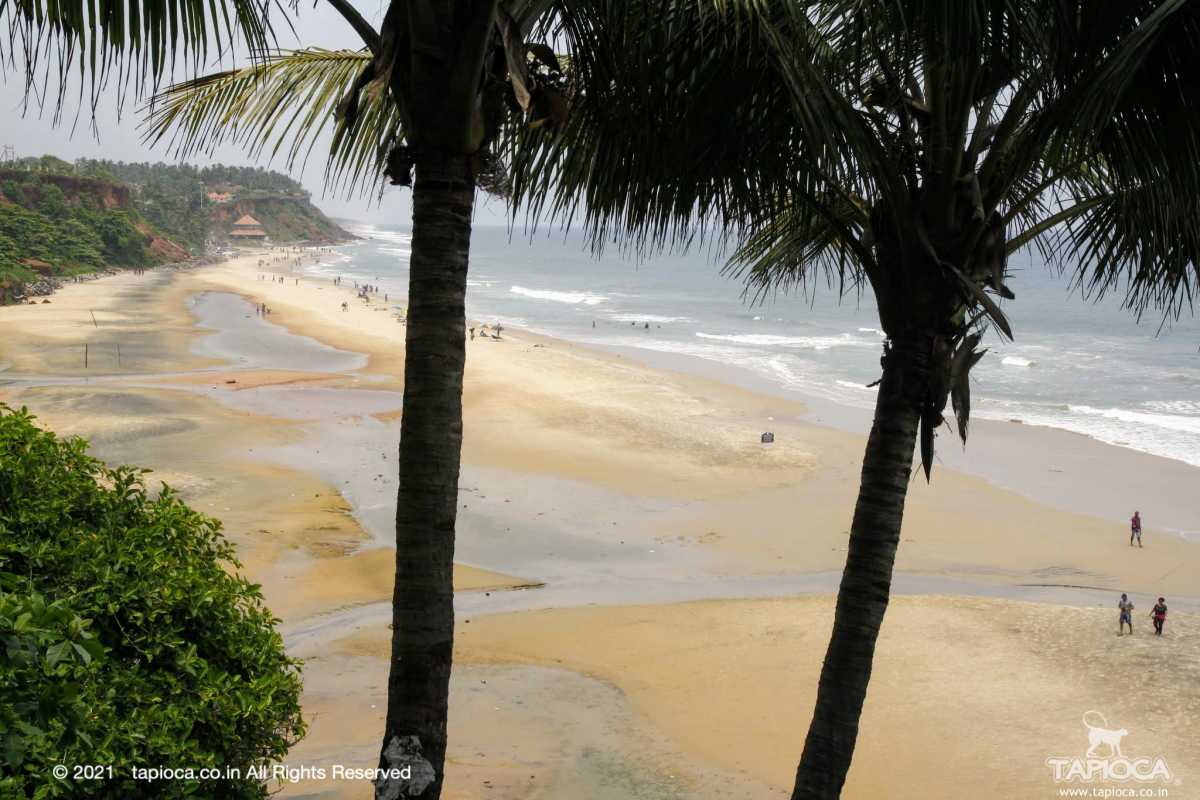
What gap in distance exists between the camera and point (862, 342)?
175 feet

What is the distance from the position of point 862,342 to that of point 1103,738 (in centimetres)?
4345

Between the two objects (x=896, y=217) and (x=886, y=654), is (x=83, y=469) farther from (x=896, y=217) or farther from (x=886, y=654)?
(x=886, y=654)

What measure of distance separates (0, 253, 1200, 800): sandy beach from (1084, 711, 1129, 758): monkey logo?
11 centimetres

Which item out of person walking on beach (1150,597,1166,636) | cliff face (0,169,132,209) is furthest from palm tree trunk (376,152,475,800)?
cliff face (0,169,132,209)

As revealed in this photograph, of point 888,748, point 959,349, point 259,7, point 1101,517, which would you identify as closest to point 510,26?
point 259,7

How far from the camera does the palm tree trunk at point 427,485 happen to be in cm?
351

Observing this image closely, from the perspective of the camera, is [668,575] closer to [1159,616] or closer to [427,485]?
[1159,616]

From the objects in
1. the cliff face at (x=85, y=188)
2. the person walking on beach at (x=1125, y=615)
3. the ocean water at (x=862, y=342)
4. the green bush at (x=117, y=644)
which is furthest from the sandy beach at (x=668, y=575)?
the cliff face at (x=85, y=188)

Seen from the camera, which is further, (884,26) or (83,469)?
(83,469)

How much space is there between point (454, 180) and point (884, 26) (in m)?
1.66

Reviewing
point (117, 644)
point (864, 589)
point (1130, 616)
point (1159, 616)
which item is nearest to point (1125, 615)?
point (1130, 616)

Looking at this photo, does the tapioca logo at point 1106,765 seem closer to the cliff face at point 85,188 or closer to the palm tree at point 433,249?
the palm tree at point 433,249

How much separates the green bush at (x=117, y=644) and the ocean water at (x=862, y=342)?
824 cm

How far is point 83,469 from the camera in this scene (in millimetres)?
4852
